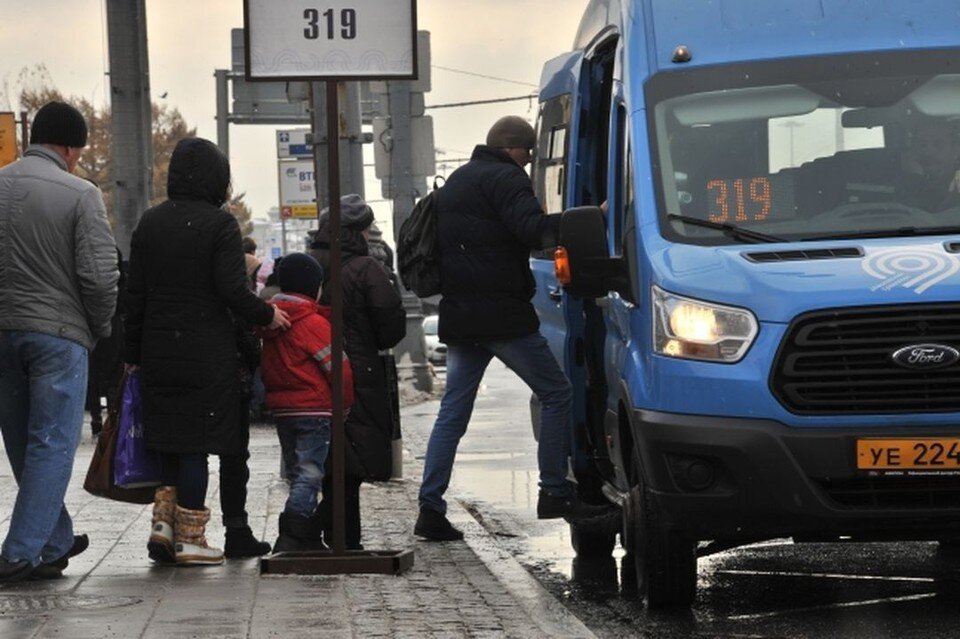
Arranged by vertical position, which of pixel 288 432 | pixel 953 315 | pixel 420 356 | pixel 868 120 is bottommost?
pixel 420 356

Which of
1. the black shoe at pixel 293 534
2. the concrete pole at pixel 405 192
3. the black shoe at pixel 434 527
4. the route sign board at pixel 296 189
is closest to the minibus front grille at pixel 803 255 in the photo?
the black shoe at pixel 293 534

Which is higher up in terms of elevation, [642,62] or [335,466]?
[642,62]

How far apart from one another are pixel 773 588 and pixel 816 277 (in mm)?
1915

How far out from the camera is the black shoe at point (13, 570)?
9.24 meters

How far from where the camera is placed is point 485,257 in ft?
36.4

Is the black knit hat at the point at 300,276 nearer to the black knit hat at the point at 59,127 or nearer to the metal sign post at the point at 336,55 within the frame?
the metal sign post at the point at 336,55

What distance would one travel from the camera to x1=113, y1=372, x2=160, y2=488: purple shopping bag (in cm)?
988

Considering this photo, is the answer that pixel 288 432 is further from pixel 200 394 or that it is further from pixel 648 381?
pixel 648 381

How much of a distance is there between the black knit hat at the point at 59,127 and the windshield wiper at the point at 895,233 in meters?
3.05

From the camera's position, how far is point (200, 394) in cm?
973

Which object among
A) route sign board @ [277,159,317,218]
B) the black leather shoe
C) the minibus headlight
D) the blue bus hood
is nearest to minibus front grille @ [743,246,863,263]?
the blue bus hood

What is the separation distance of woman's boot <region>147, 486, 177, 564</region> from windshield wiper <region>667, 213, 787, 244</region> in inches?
98.5

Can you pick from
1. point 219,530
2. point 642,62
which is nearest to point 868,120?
point 642,62

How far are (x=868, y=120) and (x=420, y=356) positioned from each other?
71.9 feet
